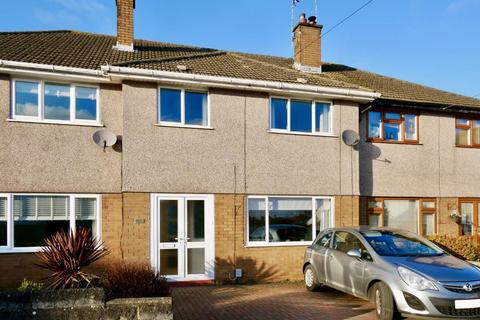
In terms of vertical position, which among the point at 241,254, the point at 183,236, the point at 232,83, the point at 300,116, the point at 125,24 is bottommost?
the point at 241,254

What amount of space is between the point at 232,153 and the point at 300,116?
2.17 m

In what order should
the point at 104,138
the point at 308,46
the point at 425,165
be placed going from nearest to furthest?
the point at 104,138, the point at 425,165, the point at 308,46

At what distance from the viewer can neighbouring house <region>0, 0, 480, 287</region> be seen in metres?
9.38

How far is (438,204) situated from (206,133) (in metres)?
7.52


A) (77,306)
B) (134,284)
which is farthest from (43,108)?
(77,306)

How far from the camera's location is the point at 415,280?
638 cm

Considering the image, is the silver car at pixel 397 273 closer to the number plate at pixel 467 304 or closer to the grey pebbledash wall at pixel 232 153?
the number plate at pixel 467 304

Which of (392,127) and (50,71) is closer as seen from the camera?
(50,71)

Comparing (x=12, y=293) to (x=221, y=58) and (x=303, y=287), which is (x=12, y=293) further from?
(x=221, y=58)

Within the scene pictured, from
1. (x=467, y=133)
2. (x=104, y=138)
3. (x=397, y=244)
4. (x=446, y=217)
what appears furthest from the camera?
(x=467, y=133)

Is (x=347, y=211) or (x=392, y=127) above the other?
(x=392, y=127)

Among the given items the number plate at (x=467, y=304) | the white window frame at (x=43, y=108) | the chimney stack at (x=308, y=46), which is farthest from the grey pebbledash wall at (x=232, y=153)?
the number plate at (x=467, y=304)

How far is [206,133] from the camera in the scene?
33.5 feet

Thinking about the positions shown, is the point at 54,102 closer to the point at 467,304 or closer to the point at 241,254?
the point at 241,254
